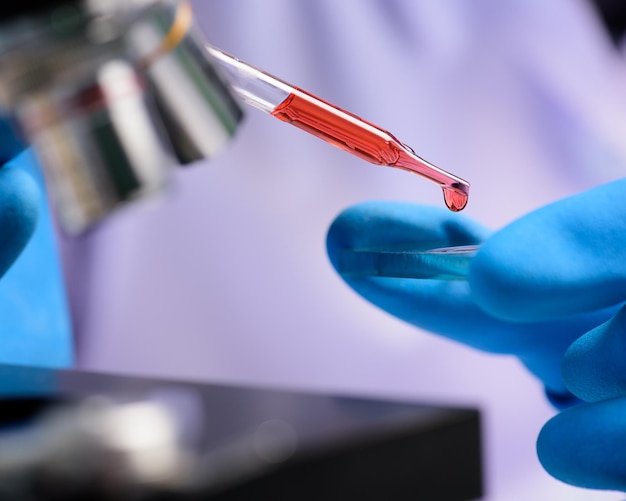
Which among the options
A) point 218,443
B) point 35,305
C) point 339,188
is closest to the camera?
point 218,443

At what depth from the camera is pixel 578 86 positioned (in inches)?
43.3

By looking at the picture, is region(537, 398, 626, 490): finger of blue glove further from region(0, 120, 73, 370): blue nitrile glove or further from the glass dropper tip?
region(0, 120, 73, 370): blue nitrile glove

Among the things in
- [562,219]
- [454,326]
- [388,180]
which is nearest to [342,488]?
[454,326]

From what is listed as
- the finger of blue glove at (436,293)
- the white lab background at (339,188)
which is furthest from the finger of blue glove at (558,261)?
the white lab background at (339,188)

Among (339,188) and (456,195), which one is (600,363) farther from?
(339,188)

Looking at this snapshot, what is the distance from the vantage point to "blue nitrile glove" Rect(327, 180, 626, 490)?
38 centimetres

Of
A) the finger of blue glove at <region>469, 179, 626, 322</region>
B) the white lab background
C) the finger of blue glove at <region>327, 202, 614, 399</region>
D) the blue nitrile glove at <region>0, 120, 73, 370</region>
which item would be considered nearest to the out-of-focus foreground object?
the blue nitrile glove at <region>0, 120, 73, 370</region>

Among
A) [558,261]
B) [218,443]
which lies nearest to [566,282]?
[558,261]

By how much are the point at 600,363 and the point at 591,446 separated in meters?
0.05

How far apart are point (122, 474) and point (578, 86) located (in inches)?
35.7

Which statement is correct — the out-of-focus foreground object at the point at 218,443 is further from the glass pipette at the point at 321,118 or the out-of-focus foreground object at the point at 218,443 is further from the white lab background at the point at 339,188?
the white lab background at the point at 339,188

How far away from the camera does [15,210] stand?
447 millimetres

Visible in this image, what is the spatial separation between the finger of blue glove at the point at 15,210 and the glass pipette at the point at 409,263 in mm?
212

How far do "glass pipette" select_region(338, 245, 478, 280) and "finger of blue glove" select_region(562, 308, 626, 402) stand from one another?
9 cm
